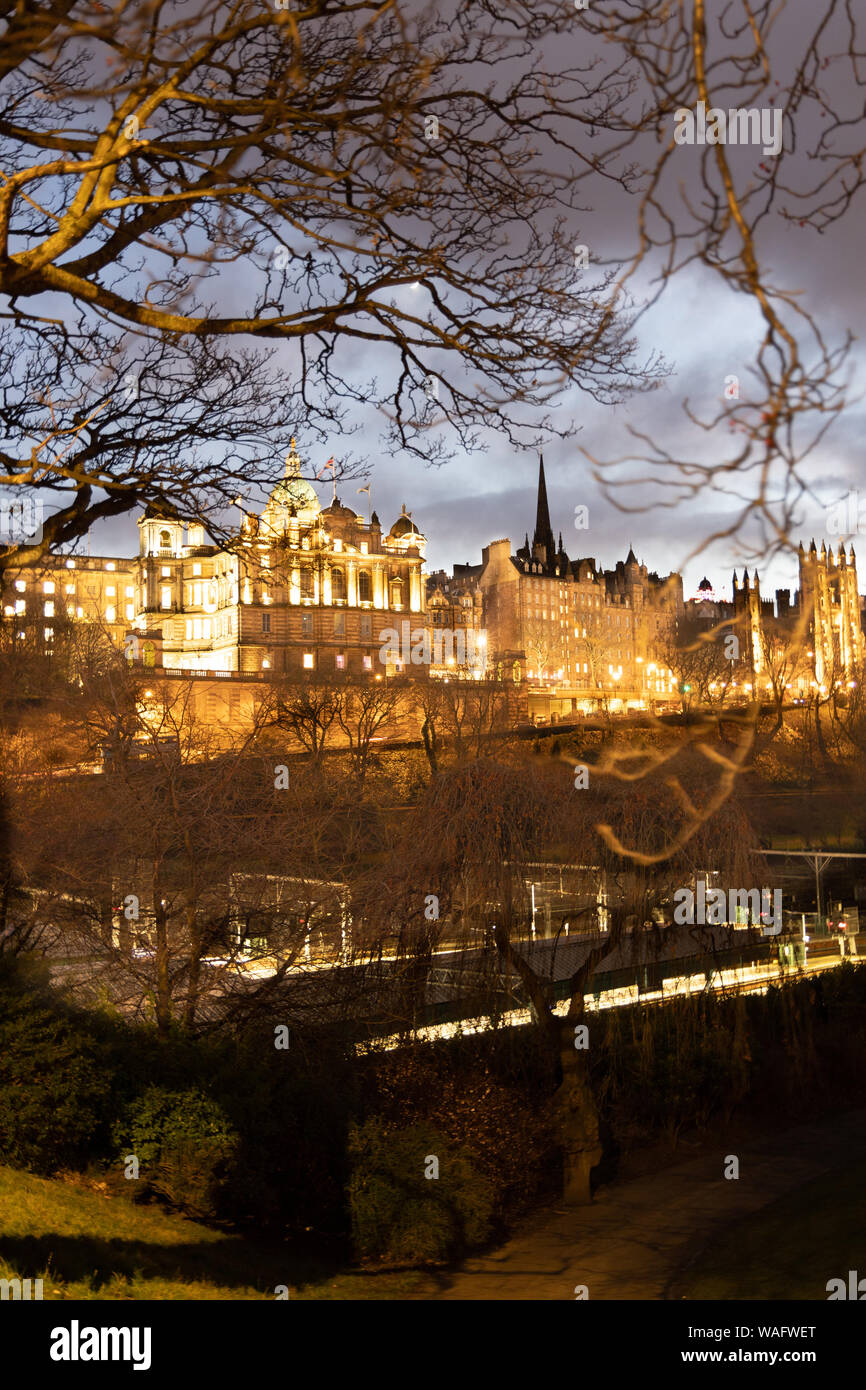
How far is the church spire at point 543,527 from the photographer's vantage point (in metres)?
147

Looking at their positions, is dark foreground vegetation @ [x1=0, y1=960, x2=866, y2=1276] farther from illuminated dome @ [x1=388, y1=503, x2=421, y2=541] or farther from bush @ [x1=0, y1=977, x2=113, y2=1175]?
illuminated dome @ [x1=388, y1=503, x2=421, y2=541]

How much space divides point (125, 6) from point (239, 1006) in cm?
1269

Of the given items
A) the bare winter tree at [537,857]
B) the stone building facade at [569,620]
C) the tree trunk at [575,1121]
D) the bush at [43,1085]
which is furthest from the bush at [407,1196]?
the stone building facade at [569,620]

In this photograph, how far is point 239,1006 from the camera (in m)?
14.9

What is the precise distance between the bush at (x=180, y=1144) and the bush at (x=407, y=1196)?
1.65 meters

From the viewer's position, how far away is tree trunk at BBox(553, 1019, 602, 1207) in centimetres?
1540

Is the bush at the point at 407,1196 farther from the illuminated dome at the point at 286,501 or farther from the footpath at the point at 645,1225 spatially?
the illuminated dome at the point at 286,501

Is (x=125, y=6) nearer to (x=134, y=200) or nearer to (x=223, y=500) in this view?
(x=134, y=200)

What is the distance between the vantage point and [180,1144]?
11758 mm

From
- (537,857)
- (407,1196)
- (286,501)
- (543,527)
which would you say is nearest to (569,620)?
(543,527)

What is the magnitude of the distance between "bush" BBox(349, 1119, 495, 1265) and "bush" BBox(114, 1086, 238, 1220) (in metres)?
1.65

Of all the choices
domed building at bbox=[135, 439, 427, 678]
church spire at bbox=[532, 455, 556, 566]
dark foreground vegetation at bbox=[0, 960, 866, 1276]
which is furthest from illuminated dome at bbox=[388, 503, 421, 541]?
dark foreground vegetation at bbox=[0, 960, 866, 1276]
